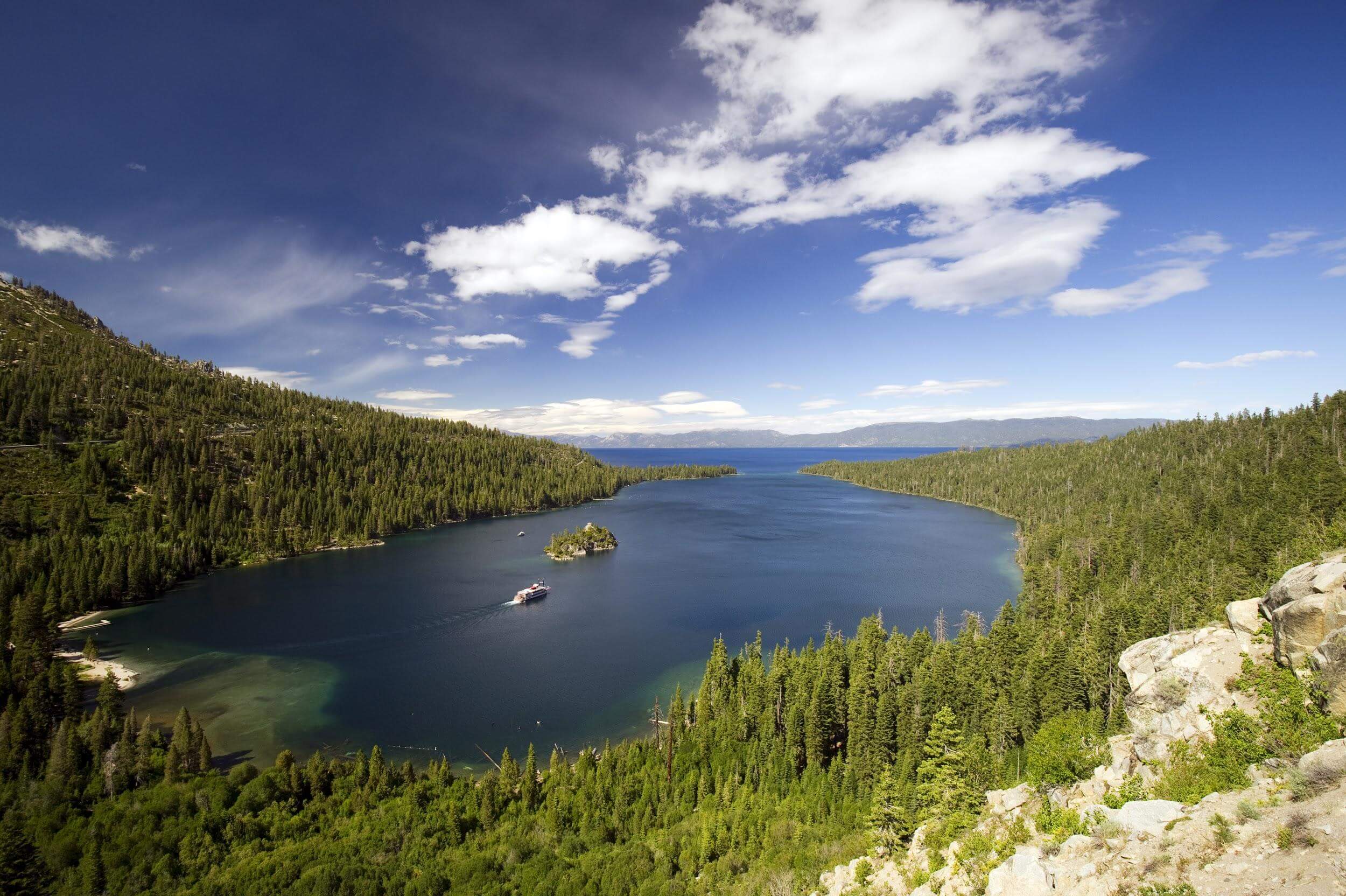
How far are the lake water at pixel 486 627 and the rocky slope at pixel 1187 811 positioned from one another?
3671 cm

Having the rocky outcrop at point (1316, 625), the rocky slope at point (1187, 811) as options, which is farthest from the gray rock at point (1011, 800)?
the rocky outcrop at point (1316, 625)

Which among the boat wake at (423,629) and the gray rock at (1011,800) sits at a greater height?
the gray rock at (1011,800)

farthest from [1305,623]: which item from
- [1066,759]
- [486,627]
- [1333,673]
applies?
[486,627]

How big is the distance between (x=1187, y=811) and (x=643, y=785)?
32956mm

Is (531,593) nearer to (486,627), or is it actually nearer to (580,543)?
(486,627)

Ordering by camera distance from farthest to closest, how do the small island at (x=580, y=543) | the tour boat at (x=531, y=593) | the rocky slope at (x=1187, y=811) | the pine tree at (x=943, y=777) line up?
the small island at (x=580, y=543), the tour boat at (x=531, y=593), the pine tree at (x=943, y=777), the rocky slope at (x=1187, y=811)

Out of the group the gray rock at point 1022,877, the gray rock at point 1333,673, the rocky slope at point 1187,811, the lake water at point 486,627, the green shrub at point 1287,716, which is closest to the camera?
the rocky slope at point 1187,811

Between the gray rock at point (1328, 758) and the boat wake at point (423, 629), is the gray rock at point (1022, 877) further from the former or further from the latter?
the boat wake at point (423, 629)

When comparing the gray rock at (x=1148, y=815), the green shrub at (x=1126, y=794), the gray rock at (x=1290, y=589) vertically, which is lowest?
the green shrub at (x=1126, y=794)

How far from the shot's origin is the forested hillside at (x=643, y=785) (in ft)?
96.5

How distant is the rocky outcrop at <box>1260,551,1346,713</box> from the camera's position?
52.2ft

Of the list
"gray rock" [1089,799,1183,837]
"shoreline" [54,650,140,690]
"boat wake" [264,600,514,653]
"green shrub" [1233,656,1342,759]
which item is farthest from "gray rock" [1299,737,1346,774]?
"shoreline" [54,650,140,690]

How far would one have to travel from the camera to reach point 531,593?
296ft

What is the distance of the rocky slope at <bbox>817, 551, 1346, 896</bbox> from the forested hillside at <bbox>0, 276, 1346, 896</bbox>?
3476mm
